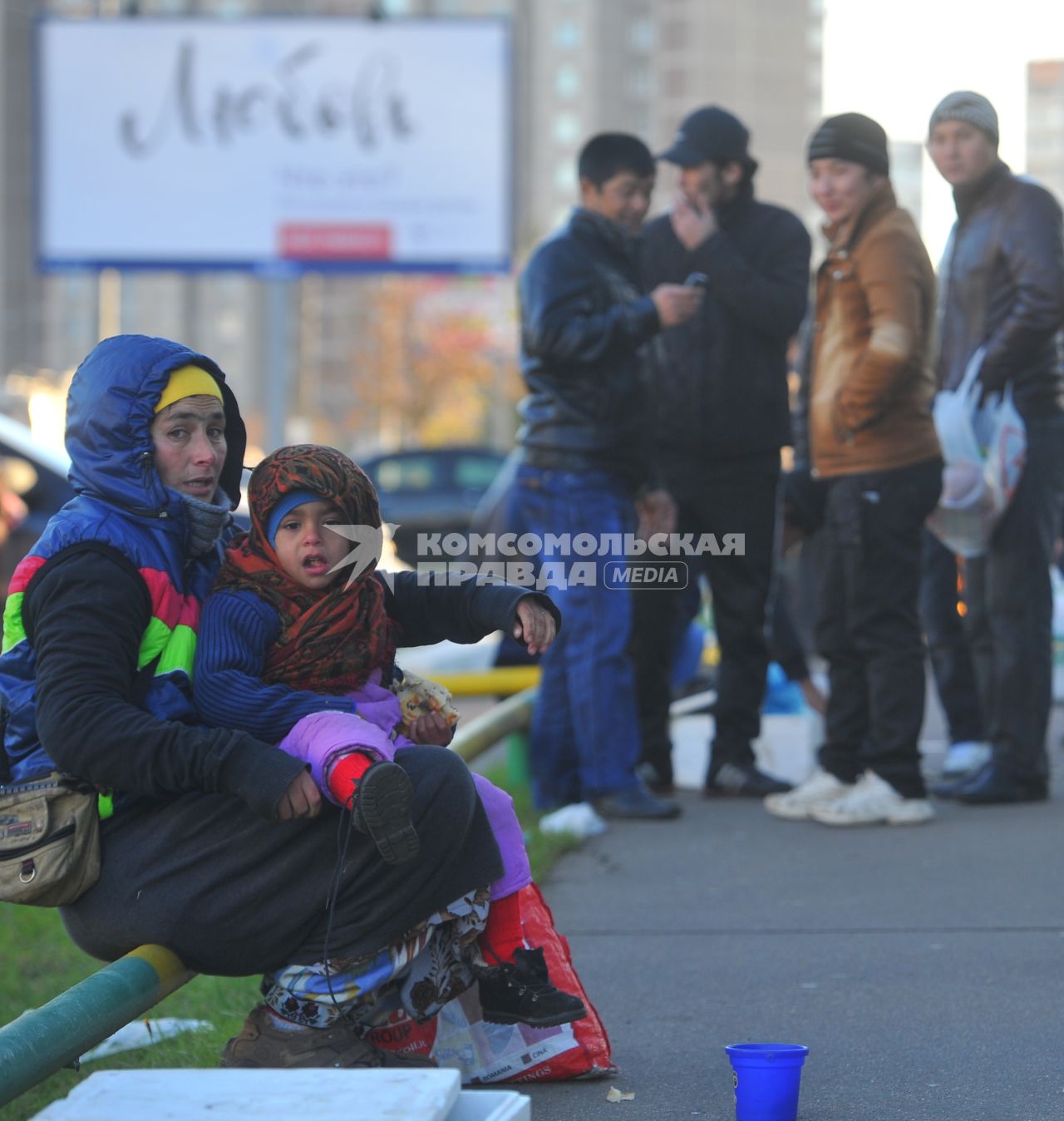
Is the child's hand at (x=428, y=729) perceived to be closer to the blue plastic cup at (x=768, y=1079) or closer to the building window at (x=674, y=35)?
the blue plastic cup at (x=768, y=1079)

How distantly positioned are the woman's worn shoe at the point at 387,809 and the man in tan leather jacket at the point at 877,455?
11.0 feet

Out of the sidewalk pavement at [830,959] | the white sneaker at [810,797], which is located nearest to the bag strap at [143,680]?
the sidewalk pavement at [830,959]

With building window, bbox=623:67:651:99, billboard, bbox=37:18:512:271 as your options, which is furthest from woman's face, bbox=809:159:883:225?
building window, bbox=623:67:651:99

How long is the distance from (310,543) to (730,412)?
3.59 metres

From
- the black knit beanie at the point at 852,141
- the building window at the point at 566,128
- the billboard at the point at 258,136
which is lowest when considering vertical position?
the black knit beanie at the point at 852,141

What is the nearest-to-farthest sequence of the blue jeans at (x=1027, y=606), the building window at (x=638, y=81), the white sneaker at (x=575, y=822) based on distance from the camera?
the white sneaker at (x=575, y=822)
the blue jeans at (x=1027, y=606)
the building window at (x=638, y=81)

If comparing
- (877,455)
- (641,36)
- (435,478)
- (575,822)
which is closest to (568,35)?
(641,36)

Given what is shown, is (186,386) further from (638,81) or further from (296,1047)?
(638,81)

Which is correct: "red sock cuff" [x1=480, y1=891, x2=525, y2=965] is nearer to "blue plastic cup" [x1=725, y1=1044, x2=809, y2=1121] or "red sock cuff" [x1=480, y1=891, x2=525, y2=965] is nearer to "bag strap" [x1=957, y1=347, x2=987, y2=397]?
"blue plastic cup" [x1=725, y1=1044, x2=809, y2=1121]

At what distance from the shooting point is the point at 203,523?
347 centimetres

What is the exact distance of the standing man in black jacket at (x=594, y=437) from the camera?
632 centimetres

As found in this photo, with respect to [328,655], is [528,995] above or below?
below

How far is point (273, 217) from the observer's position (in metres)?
23.4

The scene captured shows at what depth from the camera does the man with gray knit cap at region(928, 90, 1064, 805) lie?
647cm
